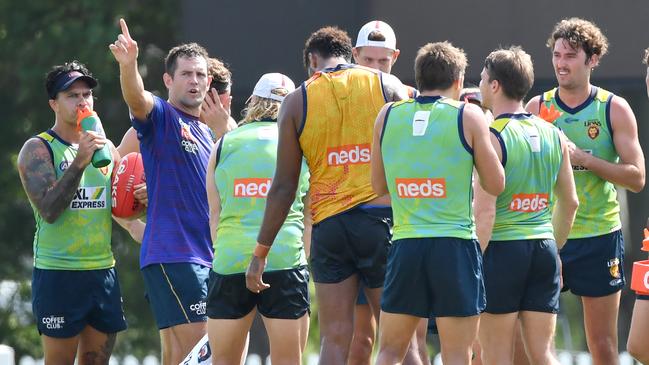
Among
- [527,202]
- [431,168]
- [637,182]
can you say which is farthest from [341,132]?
[637,182]

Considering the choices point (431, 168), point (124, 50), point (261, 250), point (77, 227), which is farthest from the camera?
point (77, 227)

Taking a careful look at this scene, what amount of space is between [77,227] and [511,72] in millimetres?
2612

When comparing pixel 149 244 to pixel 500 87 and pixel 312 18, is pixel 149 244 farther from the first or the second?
pixel 312 18

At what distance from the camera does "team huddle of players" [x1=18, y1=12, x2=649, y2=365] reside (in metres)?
6.32

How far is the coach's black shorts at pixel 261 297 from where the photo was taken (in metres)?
6.76

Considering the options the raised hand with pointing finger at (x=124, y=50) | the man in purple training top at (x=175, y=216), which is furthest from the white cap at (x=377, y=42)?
the raised hand with pointing finger at (x=124, y=50)

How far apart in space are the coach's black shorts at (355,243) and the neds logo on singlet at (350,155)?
0.77 feet

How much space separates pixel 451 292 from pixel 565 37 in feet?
7.00

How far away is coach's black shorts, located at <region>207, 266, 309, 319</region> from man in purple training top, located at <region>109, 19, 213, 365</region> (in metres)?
0.61

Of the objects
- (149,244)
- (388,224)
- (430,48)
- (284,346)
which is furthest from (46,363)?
(430,48)

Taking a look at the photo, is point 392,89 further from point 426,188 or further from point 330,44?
point 426,188

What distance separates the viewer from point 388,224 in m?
6.88

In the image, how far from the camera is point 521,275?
6.89 m

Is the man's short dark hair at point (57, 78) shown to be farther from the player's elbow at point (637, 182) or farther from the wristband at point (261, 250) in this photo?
Answer: the player's elbow at point (637, 182)
